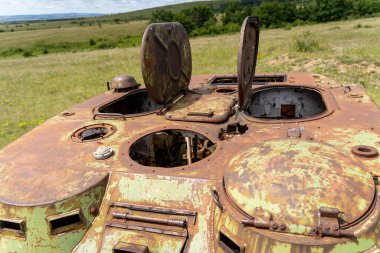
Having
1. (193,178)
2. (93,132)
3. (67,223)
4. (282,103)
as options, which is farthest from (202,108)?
(67,223)

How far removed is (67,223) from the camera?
4.13 m

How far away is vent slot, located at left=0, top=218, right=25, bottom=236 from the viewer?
13.3 feet

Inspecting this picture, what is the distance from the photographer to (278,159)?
3607 millimetres

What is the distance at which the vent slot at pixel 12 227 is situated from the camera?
405cm

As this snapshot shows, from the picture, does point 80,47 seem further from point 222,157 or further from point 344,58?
point 222,157

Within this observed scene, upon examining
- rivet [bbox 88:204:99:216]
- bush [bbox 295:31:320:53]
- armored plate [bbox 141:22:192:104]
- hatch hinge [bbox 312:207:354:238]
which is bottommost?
bush [bbox 295:31:320:53]

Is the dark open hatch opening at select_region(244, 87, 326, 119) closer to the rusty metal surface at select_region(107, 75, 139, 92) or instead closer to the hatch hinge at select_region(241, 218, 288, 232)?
the rusty metal surface at select_region(107, 75, 139, 92)

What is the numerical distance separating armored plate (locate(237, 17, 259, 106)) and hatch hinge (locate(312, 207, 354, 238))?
266 centimetres

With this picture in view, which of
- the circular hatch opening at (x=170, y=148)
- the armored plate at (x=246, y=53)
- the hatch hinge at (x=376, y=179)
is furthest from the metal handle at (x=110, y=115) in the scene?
the hatch hinge at (x=376, y=179)

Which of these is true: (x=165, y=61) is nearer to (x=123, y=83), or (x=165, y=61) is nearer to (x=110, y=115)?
(x=110, y=115)

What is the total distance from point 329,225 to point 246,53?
324cm

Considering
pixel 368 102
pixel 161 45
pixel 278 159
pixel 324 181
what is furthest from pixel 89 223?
pixel 368 102

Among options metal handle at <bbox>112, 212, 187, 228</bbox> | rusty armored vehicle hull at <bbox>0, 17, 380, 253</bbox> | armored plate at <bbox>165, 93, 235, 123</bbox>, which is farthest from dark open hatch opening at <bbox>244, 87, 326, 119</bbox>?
metal handle at <bbox>112, 212, 187, 228</bbox>

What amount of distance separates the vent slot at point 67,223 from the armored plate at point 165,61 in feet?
7.99
